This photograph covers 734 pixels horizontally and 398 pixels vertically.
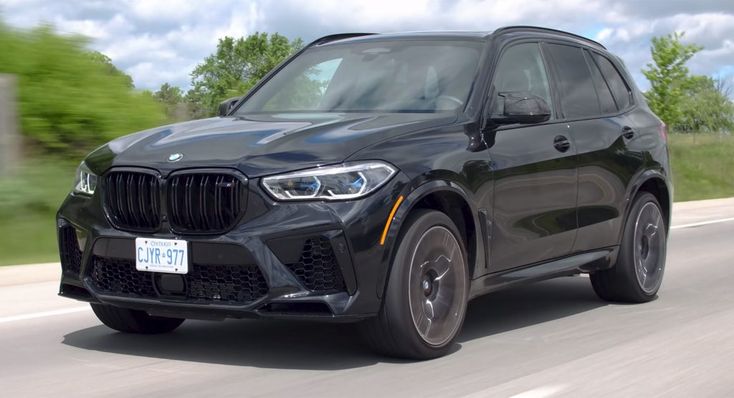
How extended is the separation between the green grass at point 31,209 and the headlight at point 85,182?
13.9 ft

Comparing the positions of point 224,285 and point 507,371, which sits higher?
point 224,285

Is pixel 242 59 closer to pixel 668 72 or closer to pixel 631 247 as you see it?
pixel 668 72

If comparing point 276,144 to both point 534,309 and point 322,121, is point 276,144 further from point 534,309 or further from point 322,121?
point 534,309

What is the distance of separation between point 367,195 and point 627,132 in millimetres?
3082

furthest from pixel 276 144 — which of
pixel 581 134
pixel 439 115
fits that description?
pixel 581 134

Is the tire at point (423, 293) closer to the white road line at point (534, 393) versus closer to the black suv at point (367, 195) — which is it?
the black suv at point (367, 195)

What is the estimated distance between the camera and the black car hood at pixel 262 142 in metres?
5.77

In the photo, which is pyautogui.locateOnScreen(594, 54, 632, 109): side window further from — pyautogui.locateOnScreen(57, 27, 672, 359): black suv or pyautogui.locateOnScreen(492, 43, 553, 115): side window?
pyautogui.locateOnScreen(492, 43, 553, 115): side window

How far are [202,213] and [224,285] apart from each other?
1.15 ft

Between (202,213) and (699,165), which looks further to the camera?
(699,165)

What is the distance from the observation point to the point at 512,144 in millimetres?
6879

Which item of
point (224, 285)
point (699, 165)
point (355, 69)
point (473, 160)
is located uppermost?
point (355, 69)

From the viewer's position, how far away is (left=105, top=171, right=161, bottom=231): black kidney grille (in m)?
5.92

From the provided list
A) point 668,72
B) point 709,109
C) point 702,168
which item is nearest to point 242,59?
point 709,109
